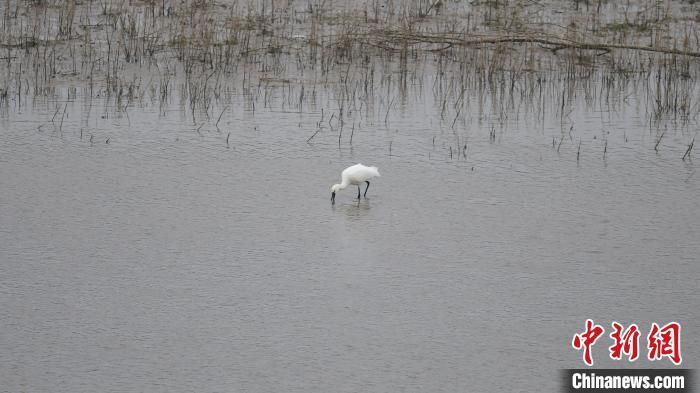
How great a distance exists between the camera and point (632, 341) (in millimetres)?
4520

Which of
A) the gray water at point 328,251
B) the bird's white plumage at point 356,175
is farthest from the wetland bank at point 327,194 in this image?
the bird's white plumage at point 356,175

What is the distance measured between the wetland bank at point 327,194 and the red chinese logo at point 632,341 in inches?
2.7

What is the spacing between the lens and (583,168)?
7.32 meters

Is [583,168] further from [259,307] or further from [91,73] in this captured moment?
[91,73]

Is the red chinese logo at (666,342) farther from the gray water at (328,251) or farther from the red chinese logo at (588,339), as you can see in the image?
the red chinese logo at (588,339)

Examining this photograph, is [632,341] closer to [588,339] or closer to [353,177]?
[588,339]

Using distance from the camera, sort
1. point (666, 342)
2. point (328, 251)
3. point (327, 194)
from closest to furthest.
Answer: point (666, 342) < point (328, 251) < point (327, 194)

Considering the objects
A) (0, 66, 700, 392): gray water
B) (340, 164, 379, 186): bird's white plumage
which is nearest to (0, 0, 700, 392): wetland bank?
(0, 66, 700, 392): gray water

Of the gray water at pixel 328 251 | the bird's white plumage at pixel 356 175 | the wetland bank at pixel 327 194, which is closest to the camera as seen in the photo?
the gray water at pixel 328 251

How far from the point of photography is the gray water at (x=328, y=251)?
434cm

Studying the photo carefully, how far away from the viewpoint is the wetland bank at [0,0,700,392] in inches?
176

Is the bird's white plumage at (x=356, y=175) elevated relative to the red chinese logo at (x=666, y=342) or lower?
elevated

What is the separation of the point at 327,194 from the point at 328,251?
110 cm

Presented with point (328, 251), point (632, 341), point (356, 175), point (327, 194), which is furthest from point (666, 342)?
point (327, 194)
